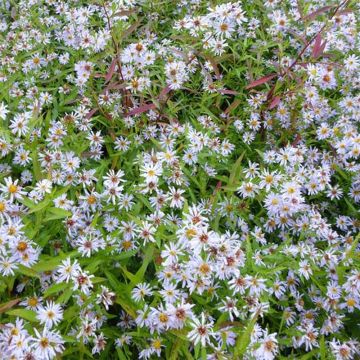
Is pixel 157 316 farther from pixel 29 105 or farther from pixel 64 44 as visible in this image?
pixel 64 44

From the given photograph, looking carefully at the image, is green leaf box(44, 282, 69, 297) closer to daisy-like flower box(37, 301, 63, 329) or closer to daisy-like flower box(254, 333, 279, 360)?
daisy-like flower box(37, 301, 63, 329)

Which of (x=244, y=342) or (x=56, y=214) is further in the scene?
(x=56, y=214)

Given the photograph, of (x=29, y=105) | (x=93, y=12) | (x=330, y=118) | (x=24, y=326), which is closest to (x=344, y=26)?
(x=330, y=118)

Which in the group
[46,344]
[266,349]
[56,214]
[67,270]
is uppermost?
[56,214]

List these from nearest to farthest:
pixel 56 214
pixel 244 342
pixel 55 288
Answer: pixel 244 342, pixel 55 288, pixel 56 214

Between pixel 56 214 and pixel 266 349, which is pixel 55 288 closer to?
pixel 56 214

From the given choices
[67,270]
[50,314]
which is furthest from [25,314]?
[67,270]

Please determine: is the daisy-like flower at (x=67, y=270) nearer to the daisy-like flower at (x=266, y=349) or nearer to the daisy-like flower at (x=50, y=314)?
the daisy-like flower at (x=50, y=314)

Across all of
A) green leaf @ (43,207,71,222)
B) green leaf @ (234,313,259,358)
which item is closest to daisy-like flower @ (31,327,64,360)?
green leaf @ (43,207,71,222)

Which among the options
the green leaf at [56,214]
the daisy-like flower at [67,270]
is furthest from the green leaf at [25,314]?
the green leaf at [56,214]
